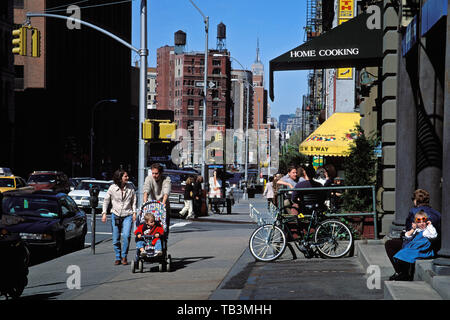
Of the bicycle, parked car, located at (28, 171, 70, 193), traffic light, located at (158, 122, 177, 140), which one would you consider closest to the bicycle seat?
the bicycle

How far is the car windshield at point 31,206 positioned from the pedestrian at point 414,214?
386 inches

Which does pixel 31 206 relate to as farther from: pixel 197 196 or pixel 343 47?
pixel 197 196

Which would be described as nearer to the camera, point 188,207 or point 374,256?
point 374,256

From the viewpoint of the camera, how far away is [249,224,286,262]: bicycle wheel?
13.2m

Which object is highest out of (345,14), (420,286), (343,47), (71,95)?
(345,14)

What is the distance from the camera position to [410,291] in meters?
7.95

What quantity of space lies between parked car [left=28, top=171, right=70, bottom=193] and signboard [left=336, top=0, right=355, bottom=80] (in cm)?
1796

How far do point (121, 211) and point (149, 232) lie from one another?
156 centimetres

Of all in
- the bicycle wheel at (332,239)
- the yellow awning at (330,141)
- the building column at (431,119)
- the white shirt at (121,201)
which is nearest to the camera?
the building column at (431,119)

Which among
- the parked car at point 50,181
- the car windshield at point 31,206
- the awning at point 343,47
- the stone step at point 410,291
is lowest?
the parked car at point 50,181

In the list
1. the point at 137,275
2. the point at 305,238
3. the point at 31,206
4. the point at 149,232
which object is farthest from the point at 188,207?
the point at 137,275

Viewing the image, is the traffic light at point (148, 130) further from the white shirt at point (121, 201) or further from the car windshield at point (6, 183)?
the car windshield at point (6, 183)

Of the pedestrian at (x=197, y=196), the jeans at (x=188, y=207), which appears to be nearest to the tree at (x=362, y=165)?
the jeans at (x=188, y=207)

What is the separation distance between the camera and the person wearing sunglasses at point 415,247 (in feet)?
31.2
